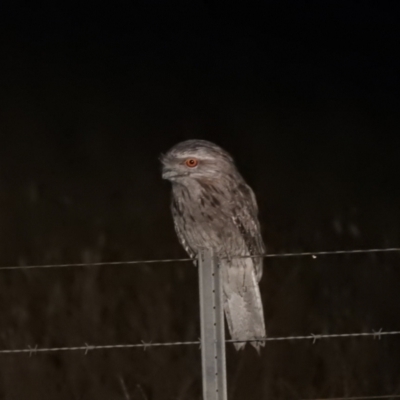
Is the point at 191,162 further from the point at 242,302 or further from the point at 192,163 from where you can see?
the point at 242,302

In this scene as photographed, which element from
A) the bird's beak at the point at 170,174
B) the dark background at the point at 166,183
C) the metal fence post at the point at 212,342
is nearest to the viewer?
the metal fence post at the point at 212,342

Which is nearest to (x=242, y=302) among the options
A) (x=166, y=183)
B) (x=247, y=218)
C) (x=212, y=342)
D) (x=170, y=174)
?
(x=247, y=218)

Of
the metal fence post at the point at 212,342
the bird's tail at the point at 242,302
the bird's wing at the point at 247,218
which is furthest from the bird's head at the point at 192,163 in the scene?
the metal fence post at the point at 212,342

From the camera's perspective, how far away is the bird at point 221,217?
2881mm

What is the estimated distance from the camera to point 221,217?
2.90 meters

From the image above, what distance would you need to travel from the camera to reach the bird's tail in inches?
116

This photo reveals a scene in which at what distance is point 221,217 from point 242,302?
1.16 ft

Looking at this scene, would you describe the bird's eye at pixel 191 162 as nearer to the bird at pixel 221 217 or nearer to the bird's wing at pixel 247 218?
the bird at pixel 221 217

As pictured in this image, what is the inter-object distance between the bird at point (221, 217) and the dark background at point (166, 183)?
60 centimetres

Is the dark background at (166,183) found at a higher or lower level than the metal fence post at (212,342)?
higher

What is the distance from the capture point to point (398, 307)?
361cm

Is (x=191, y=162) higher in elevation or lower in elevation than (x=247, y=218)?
higher

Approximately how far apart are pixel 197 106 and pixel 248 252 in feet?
2.85

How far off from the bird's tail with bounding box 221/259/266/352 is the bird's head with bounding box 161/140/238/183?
0.36 meters
